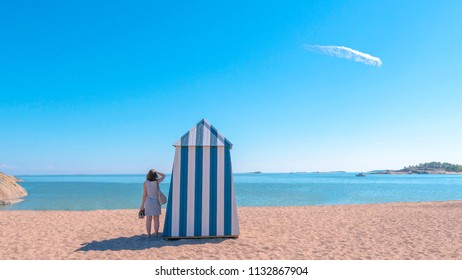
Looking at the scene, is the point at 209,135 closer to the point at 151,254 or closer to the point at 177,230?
the point at 177,230

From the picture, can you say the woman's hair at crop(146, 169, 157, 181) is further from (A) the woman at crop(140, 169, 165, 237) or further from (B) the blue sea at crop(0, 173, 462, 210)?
(B) the blue sea at crop(0, 173, 462, 210)

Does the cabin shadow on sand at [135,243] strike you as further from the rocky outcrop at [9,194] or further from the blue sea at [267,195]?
the rocky outcrop at [9,194]

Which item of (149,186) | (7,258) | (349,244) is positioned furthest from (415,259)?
(7,258)

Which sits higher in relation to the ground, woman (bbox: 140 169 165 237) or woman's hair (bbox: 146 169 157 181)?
woman's hair (bbox: 146 169 157 181)

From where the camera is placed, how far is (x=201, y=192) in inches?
245

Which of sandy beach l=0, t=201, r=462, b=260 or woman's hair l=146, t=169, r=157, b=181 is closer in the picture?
sandy beach l=0, t=201, r=462, b=260

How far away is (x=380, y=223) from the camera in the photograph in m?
8.67

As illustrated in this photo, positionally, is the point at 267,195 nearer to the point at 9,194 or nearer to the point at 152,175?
the point at 9,194

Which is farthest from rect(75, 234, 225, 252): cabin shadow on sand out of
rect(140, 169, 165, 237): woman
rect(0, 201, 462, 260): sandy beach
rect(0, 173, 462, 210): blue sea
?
rect(0, 173, 462, 210): blue sea

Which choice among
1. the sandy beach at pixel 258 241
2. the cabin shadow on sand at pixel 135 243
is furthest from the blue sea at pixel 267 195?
the cabin shadow on sand at pixel 135 243

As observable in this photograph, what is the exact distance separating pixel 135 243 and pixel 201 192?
179cm

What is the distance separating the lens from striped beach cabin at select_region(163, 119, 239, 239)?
620cm

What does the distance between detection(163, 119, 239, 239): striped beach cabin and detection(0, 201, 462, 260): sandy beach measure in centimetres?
27
